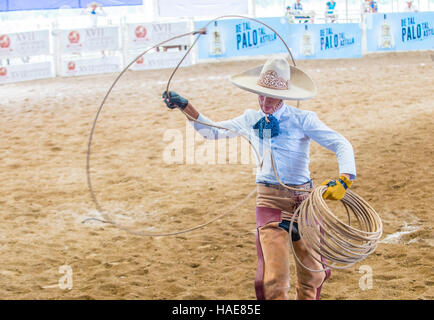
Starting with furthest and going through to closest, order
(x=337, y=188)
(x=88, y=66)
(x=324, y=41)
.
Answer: (x=324, y=41), (x=88, y=66), (x=337, y=188)

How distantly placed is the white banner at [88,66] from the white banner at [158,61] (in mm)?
578

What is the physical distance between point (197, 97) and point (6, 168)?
185 inches

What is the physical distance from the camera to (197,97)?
→ 11.4 m

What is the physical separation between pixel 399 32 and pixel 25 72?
1087 cm

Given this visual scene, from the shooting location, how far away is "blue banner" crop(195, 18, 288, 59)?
16938mm

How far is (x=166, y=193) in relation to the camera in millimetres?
6547

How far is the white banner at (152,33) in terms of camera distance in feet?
53.3

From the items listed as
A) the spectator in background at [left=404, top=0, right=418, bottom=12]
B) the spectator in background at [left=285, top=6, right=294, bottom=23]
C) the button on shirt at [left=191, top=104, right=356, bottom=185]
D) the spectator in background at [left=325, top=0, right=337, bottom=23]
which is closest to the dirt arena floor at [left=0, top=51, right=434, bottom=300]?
the button on shirt at [left=191, top=104, right=356, bottom=185]

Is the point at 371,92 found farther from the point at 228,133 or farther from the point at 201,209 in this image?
the point at 228,133

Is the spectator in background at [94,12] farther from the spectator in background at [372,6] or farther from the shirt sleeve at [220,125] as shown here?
the shirt sleeve at [220,125]

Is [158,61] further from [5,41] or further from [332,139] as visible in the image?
[332,139]

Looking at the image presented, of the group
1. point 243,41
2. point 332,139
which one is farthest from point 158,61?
point 332,139

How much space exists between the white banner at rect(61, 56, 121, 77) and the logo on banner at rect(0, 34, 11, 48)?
1.44 metres
